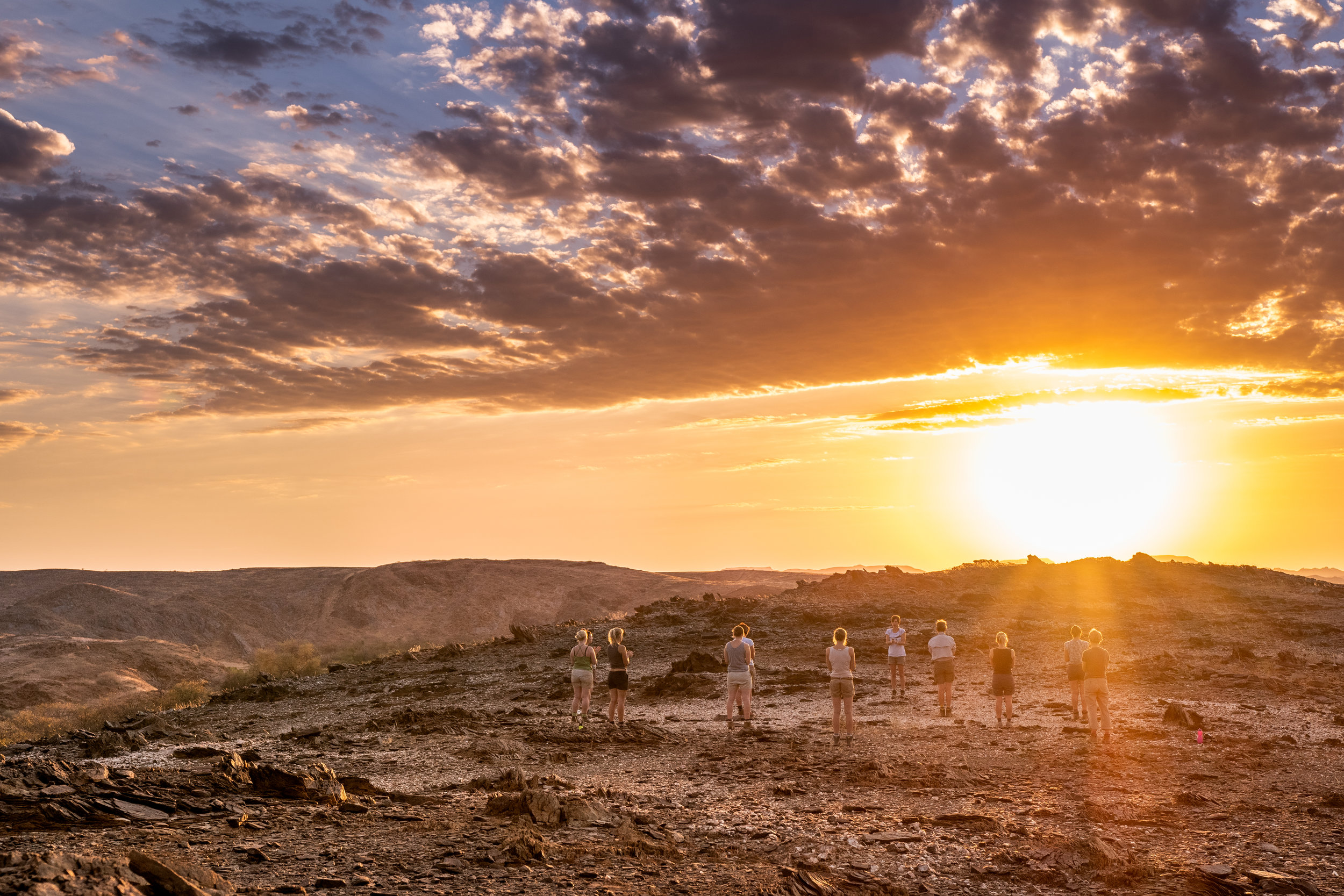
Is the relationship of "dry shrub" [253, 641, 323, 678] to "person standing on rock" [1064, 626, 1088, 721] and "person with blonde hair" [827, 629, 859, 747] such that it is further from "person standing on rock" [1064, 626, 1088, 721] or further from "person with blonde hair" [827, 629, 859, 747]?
"person standing on rock" [1064, 626, 1088, 721]

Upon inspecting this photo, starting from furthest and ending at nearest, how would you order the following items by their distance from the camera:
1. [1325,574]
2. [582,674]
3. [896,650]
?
[1325,574], [896,650], [582,674]

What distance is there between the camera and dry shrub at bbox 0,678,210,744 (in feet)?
86.5

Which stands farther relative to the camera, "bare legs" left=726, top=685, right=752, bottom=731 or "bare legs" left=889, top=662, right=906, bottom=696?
"bare legs" left=889, top=662, right=906, bottom=696

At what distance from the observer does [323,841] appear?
10.2m

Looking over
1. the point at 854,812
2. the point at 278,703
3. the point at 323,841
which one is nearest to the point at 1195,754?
the point at 854,812

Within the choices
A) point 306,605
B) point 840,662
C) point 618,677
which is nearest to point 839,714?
point 840,662

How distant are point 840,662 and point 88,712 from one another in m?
25.3

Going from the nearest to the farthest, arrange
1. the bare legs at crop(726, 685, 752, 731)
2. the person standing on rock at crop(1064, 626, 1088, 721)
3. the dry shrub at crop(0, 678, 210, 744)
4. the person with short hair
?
the person standing on rock at crop(1064, 626, 1088, 721), the bare legs at crop(726, 685, 752, 731), the person with short hair, the dry shrub at crop(0, 678, 210, 744)

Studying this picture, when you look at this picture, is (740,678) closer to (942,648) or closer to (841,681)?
(841,681)

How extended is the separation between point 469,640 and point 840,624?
33.3m

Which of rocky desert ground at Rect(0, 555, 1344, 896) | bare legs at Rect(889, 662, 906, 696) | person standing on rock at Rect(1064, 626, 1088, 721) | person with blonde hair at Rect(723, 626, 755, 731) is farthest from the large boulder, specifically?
bare legs at Rect(889, 662, 906, 696)

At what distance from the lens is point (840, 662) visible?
17406 millimetres

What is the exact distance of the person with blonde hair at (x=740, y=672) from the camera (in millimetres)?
18906

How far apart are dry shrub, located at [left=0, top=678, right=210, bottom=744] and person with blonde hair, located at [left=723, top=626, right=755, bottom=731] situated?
18.4 m
